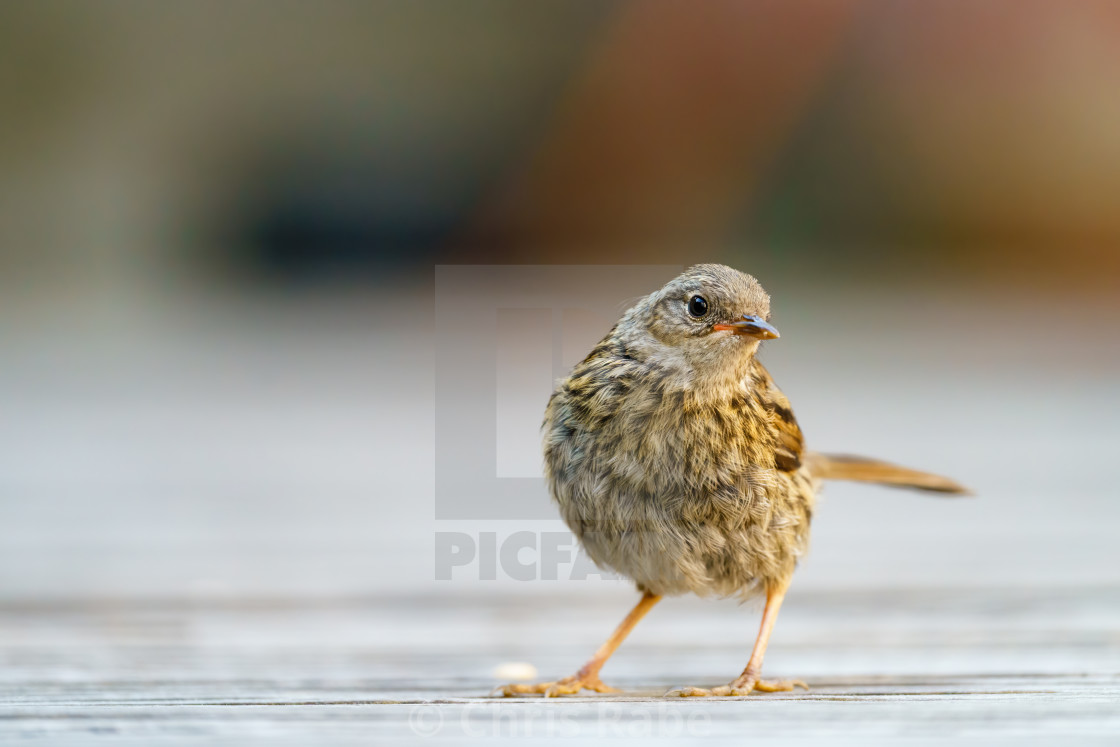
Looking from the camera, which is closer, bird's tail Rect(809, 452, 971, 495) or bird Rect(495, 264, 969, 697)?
bird Rect(495, 264, 969, 697)

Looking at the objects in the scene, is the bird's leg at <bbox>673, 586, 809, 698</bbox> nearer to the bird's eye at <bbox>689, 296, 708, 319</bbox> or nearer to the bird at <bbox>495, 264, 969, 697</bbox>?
the bird at <bbox>495, 264, 969, 697</bbox>

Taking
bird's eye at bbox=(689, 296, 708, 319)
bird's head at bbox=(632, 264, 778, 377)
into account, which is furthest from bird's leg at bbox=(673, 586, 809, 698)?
bird's eye at bbox=(689, 296, 708, 319)

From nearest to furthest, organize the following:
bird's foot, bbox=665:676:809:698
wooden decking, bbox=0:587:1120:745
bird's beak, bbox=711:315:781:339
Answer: wooden decking, bbox=0:587:1120:745, bird's foot, bbox=665:676:809:698, bird's beak, bbox=711:315:781:339

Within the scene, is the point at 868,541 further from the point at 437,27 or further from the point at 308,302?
the point at 308,302

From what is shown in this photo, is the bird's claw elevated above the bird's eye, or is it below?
below

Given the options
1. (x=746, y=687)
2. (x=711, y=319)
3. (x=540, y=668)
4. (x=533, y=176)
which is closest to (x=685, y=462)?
(x=711, y=319)
